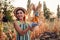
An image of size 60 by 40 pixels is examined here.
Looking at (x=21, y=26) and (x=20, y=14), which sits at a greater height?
(x=20, y=14)

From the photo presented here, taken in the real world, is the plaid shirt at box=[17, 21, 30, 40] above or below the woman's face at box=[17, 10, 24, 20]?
below

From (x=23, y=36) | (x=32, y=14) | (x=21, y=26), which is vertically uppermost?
(x=32, y=14)

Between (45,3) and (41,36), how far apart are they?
1.42 feet

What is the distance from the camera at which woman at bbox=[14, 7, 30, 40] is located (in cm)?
249

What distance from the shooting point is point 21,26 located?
2506 millimetres

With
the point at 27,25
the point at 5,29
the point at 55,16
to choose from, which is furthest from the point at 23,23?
the point at 55,16

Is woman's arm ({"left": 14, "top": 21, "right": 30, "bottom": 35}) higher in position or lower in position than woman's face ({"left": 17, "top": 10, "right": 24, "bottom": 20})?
lower

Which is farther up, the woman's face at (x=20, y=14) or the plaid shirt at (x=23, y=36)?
the woman's face at (x=20, y=14)

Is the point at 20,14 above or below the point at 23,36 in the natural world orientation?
above

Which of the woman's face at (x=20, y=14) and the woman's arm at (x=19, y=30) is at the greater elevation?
the woman's face at (x=20, y=14)

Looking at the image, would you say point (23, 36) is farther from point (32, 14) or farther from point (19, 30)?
point (32, 14)

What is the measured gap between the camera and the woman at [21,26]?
8.18ft

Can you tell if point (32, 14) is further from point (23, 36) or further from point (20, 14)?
point (23, 36)

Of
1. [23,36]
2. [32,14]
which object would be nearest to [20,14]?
[32,14]
